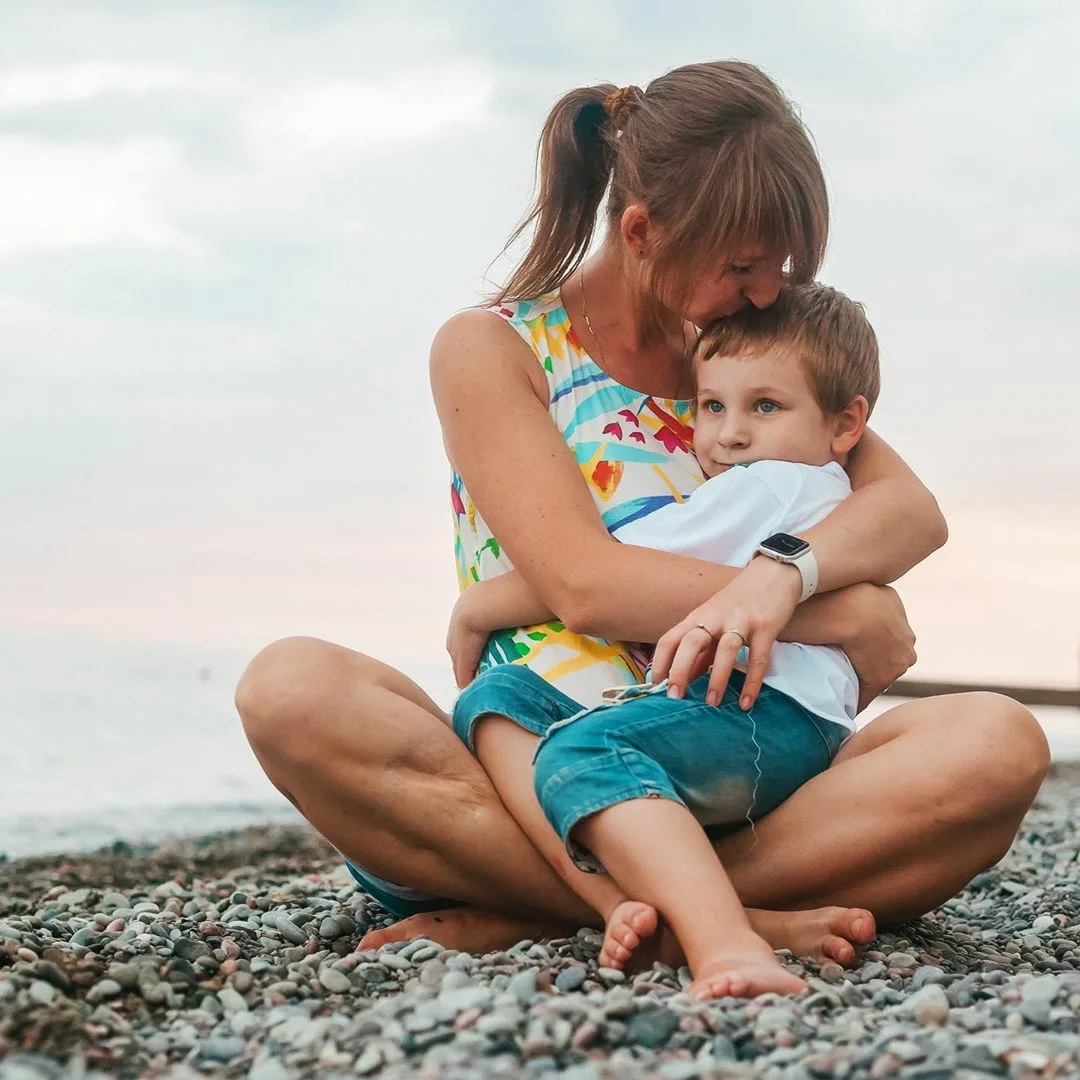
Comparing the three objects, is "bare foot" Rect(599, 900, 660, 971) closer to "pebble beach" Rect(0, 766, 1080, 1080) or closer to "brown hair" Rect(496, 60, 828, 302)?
"pebble beach" Rect(0, 766, 1080, 1080)

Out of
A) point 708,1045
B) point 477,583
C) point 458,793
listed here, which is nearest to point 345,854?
point 458,793

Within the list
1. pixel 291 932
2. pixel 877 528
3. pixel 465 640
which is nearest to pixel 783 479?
pixel 877 528

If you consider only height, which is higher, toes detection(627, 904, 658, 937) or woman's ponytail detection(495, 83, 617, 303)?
woman's ponytail detection(495, 83, 617, 303)

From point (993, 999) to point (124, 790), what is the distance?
10140mm

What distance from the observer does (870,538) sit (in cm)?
282

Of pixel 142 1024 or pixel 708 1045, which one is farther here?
pixel 142 1024

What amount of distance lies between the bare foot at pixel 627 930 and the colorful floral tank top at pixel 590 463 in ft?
2.00

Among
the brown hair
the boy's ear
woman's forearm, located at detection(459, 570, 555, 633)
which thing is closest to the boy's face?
the boy's ear

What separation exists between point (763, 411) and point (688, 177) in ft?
1.77

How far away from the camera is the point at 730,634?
2.44m

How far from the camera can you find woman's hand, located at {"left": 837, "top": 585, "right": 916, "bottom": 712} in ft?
9.16

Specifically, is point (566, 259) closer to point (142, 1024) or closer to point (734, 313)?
point (734, 313)

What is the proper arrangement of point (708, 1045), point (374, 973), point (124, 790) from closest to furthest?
point (708, 1045), point (374, 973), point (124, 790)

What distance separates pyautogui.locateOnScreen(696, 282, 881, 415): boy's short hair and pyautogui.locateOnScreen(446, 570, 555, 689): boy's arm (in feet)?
2.24
